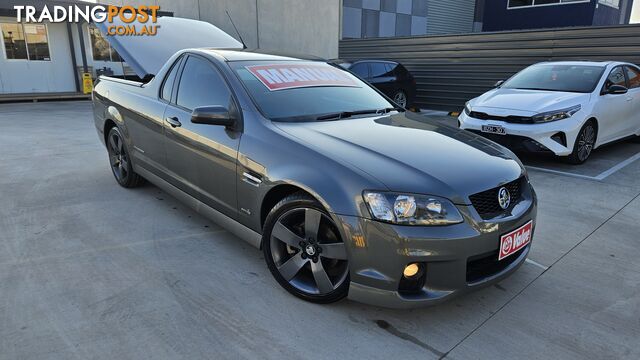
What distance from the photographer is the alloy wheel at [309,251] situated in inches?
98.4

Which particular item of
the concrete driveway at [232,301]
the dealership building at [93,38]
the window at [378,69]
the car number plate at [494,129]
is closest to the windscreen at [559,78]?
the car number plate at [494,129]

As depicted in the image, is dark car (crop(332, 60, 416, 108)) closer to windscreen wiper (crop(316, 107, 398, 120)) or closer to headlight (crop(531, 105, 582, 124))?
headlight (crop(531, 105, 582, 124))

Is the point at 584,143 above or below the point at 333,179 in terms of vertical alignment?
below

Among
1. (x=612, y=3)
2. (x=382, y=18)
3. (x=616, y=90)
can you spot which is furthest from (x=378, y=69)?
(x=612, y=3)

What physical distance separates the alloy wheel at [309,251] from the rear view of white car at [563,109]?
13.9 ft

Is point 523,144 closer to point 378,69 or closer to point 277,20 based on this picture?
point 378,69

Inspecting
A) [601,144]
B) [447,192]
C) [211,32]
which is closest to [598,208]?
[601,144]

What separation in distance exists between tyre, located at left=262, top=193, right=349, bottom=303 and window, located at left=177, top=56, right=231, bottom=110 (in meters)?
1.04

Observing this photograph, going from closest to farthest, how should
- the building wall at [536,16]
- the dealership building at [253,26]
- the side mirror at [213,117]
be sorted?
1. the side mirror at [213,117]
2. the dealership building at [253,26]
3. the building wall at [536,16]

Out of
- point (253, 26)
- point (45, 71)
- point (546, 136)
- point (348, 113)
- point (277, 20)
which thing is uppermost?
point (277, 20)

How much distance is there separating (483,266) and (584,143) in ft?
15.3

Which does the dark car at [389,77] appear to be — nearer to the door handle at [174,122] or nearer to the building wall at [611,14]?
the door handle at [174,122]

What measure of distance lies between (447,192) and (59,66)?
16086mm

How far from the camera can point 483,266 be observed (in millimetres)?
2477
